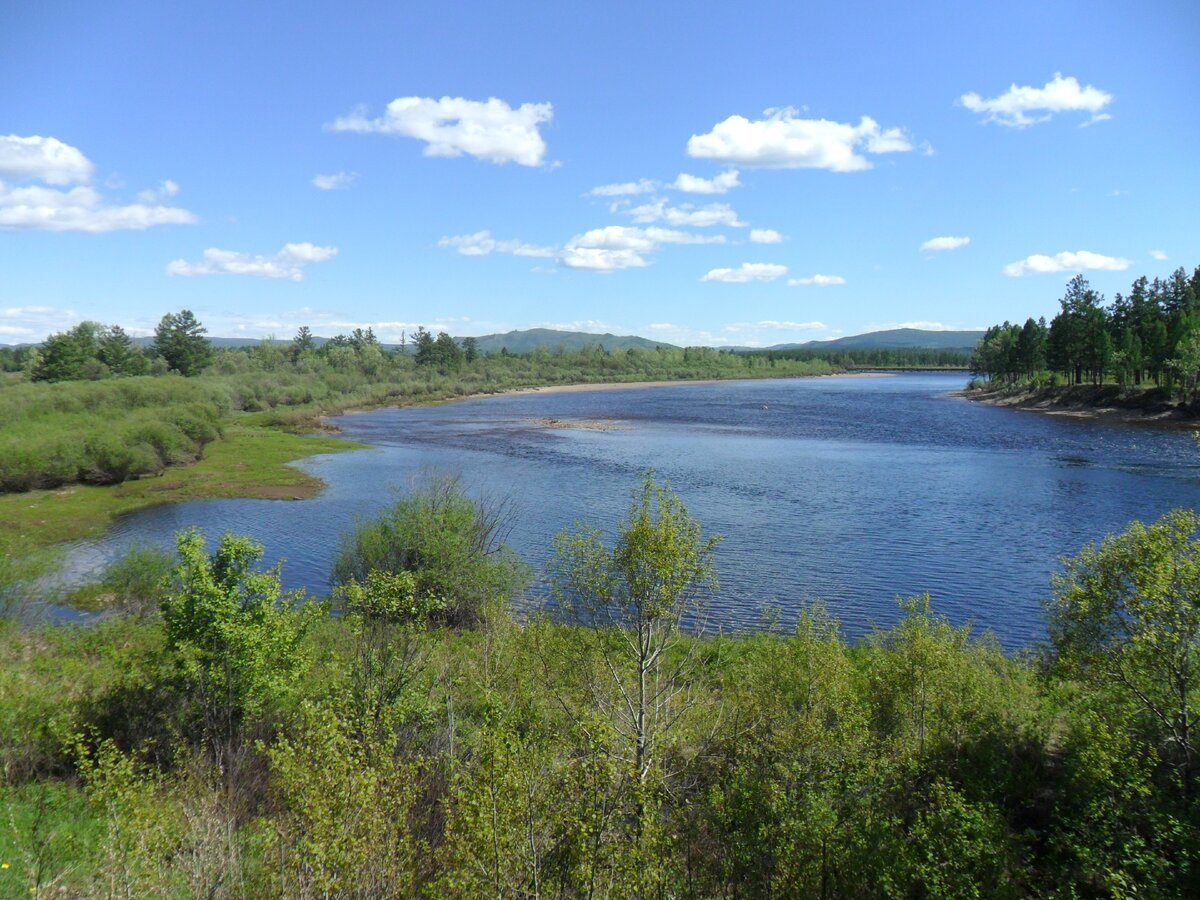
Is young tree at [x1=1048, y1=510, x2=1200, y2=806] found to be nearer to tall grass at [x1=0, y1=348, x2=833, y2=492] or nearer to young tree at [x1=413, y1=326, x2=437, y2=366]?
tall grass at [x1=0, y1=348, x2=833, y2=492]

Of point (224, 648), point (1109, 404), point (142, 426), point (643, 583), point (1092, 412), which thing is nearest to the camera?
point (643, 583)

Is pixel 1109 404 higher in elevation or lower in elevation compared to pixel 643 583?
higher

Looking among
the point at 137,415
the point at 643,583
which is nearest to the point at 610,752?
the point at 643,583

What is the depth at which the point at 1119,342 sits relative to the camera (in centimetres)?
10800

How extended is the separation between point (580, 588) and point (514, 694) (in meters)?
4.80

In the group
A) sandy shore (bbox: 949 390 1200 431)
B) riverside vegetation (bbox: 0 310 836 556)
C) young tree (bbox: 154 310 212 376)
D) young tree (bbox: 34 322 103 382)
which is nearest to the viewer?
riverside vegetation (bbox: 0 310 836 556)

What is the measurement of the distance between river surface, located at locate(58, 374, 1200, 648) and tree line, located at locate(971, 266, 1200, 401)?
11231 millimetres

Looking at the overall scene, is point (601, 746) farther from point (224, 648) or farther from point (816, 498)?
point (816, 498)

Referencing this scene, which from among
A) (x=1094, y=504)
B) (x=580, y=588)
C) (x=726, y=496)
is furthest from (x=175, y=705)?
(x=1094, y=504)

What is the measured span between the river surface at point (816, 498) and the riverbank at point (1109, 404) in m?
5.70

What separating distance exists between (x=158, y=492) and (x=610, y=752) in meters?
53.3

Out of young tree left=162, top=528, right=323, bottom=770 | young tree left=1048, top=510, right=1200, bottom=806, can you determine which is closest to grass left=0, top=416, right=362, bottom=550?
young tree left=162, top=528, right=323, bottom=770

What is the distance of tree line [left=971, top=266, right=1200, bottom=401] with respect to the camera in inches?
3551

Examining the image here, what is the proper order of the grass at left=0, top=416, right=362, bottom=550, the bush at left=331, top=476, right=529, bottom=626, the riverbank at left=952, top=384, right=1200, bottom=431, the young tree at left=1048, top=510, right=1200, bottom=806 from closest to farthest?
1. the young tree at left=1048, top=510, right=1200, bottom=806
2. the bush at left=331, top=476, right=529, bottom=626
3. the grass at left=0, top=416, right=362, bottom=550
4. the riverbank at left=952, top=384, right=1200, bottom=431
